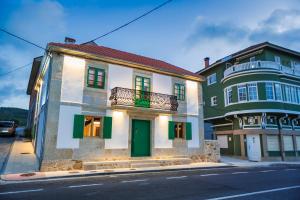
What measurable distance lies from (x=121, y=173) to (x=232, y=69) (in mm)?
17734

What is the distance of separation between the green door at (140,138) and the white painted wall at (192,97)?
4.15 m

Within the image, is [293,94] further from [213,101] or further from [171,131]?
[171,131]

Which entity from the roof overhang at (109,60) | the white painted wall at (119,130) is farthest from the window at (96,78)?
the white painted wall at (119,130)

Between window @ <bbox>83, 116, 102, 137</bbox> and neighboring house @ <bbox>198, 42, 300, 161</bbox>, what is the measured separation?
1478 centimetres

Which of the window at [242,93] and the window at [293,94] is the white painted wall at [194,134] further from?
the window at [293,94]

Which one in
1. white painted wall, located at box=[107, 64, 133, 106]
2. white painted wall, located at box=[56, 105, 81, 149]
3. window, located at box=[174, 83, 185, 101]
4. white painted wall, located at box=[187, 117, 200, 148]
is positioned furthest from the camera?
window, located at box=[174, 83, 185, 101]

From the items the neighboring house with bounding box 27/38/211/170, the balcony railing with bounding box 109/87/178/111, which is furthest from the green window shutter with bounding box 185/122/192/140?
the balcony railing with bounding box 109/87/178/111

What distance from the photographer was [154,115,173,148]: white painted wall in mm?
14914

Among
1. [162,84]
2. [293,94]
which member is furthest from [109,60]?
[293,94]

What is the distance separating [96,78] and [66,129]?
3.69 m

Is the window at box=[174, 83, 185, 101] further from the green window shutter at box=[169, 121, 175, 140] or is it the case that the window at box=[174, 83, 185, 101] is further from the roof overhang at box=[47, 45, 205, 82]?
the green window shutter at box=[169, 121, 175, 140]

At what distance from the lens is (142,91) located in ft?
47.5

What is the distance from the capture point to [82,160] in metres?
11.9

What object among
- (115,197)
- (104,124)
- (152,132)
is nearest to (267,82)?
(152,132)
